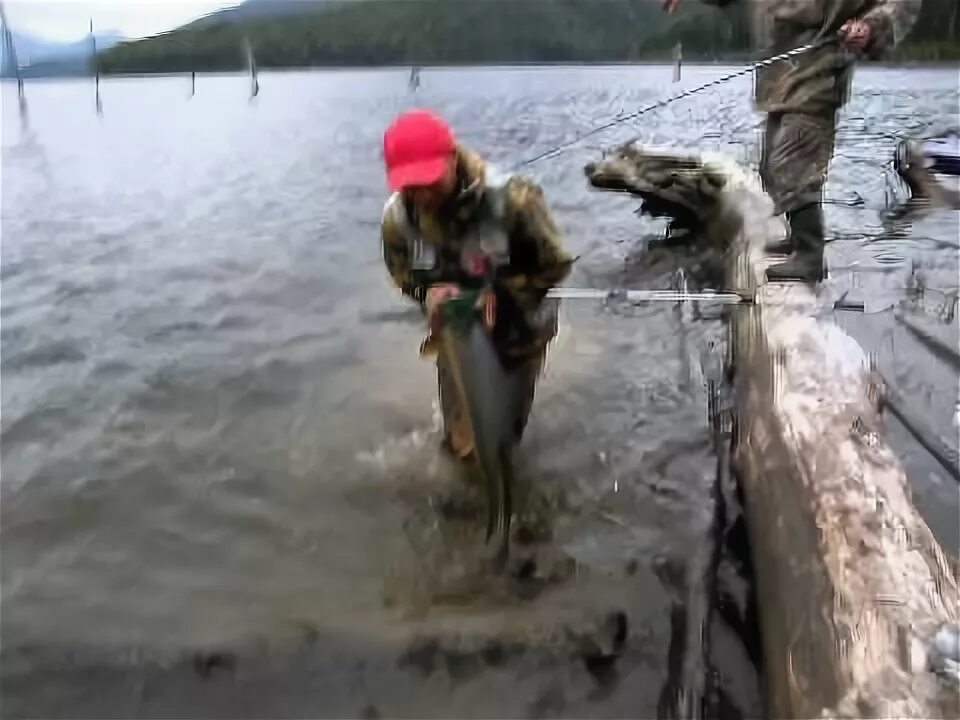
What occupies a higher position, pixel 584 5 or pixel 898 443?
pixel 584 5

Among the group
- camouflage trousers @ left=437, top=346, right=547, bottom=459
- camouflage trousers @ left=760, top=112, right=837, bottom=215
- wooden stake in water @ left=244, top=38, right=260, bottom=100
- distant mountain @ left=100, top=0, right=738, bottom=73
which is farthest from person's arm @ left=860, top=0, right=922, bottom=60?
wooden stake in water @ left=244, top=38, right=260, bottom=100

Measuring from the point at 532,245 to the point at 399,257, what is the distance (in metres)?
0.66

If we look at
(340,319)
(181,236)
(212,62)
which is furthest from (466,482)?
(212,62)

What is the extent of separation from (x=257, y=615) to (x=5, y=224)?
1249cm

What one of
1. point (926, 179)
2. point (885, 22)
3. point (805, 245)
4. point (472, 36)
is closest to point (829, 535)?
point (805, 245)

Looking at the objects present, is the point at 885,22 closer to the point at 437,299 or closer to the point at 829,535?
the point at 437,299

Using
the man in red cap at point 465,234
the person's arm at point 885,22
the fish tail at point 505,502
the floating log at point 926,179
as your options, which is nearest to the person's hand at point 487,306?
the man in red cap at point 465,234

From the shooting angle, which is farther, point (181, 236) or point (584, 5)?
point (584, 5)

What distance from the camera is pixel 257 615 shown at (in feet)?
13.3

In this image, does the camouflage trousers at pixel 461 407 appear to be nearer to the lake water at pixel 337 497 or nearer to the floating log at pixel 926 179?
the lake water at pixel 337 497

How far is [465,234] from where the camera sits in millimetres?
3922

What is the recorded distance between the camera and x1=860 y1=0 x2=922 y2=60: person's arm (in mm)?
5074

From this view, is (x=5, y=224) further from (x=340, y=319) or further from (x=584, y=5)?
(x=584, y=5)

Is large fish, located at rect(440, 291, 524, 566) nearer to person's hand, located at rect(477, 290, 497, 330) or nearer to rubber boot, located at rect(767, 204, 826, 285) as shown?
person's hand, located at rect(477, 290, 497, 330)
